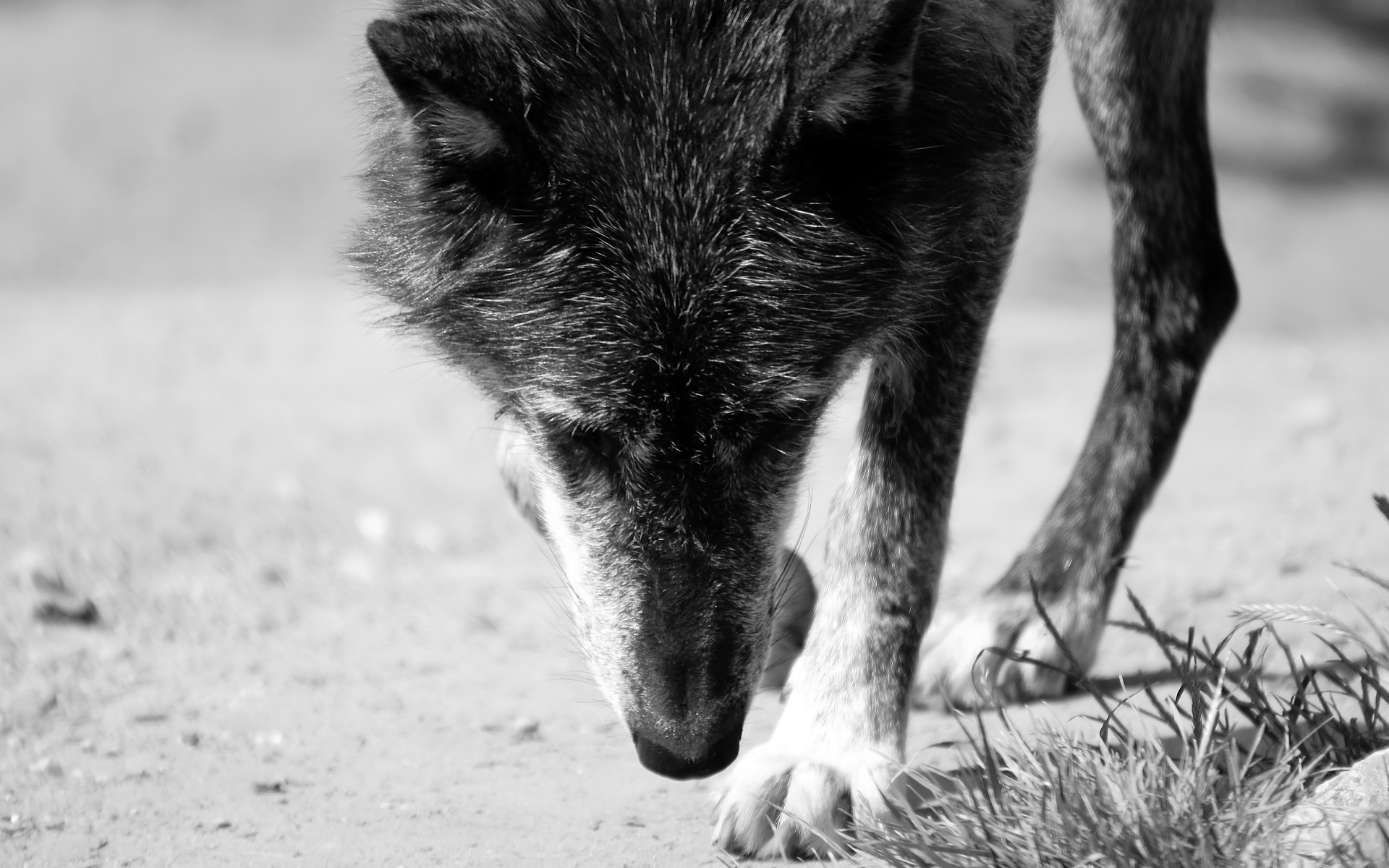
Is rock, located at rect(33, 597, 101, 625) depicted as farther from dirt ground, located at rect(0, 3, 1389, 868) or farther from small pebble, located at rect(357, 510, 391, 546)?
small pebble, located at rect(357, 510, 391, 546)

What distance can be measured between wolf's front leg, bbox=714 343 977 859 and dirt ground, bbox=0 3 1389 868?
0.16 metres

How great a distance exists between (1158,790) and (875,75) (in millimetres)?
1346

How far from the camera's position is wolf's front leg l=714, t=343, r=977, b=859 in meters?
2.74

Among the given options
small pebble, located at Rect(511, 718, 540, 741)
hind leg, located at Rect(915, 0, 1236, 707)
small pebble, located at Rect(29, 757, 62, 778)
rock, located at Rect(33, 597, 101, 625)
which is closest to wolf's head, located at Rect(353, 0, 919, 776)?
small pebble, located at Rect(511, 718, 540, 741)

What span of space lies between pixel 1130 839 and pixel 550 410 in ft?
4.53

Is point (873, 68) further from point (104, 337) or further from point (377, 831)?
point (104, 337)

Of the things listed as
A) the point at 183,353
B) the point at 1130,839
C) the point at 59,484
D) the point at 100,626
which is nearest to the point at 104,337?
the point at 183,353

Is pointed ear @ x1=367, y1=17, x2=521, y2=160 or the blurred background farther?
the blurred background

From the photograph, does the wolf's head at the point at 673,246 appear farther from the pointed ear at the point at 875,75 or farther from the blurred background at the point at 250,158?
the blurred background at the point at 250,158

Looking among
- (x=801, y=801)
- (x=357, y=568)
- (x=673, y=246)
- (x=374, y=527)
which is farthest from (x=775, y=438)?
(x=374, y=527)

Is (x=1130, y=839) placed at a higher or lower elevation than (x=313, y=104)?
higher

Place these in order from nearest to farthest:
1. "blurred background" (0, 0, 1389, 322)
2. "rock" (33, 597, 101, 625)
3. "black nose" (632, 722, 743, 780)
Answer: "black nose" (632, 722, 743, 780) → "rock" (33, 597, 101, 625) → "blurred background" (0, 0, 1389, 322)

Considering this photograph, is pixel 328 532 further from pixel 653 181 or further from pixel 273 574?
pixel 653 181

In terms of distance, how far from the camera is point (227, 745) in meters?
3.32
